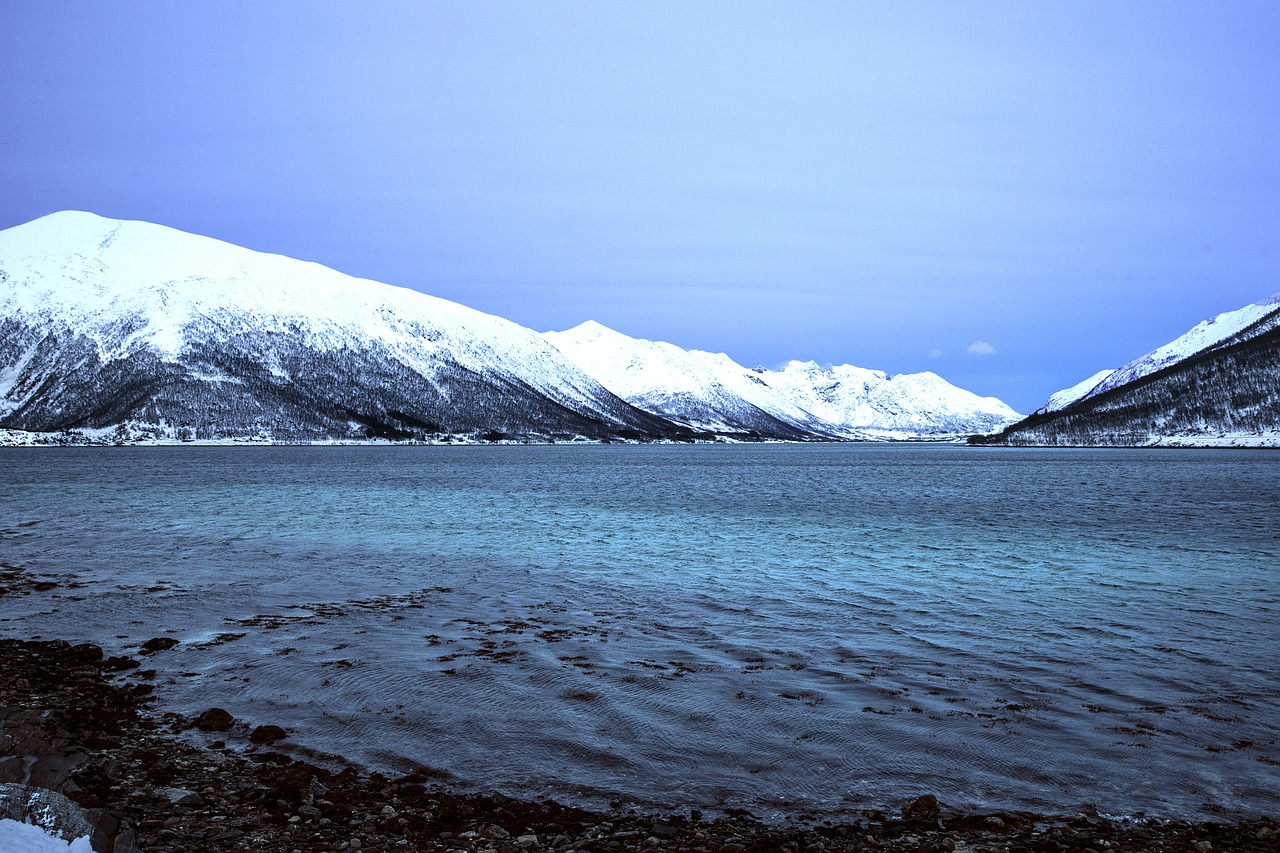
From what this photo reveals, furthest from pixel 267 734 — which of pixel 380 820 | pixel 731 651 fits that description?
pixel 731 651

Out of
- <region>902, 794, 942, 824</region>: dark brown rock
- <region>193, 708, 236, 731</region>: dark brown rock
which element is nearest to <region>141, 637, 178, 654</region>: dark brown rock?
<region>193, 708, 236, 731</region>: dark brown rock

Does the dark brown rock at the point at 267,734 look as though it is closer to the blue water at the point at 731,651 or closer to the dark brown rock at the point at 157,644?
the blue water at the point at 731,651

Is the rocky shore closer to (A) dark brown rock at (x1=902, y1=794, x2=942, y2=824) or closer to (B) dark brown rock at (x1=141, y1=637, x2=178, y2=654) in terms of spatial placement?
(A) dark brown rock at (x1=902, y1=794, x2=942, y2=824)

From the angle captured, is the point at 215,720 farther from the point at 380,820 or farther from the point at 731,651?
the point at 731,651

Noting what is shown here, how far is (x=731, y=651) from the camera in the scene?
A: 22.5 m

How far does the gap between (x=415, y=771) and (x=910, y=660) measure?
1204cm

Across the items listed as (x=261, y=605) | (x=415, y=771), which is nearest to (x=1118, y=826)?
(x=415, y=771)

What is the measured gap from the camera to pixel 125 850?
9.97 m

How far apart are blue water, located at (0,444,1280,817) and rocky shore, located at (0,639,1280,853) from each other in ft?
2.58

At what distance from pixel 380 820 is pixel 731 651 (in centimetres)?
1197

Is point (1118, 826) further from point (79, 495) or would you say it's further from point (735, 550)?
point (79, 495)

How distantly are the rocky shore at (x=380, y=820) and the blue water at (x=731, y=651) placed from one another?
79 cm

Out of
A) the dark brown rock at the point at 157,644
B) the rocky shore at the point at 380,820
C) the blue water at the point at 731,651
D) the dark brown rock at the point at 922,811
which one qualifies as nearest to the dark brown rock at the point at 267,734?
the blue water at the point at 731,651

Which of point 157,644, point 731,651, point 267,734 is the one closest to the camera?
point 267,734
